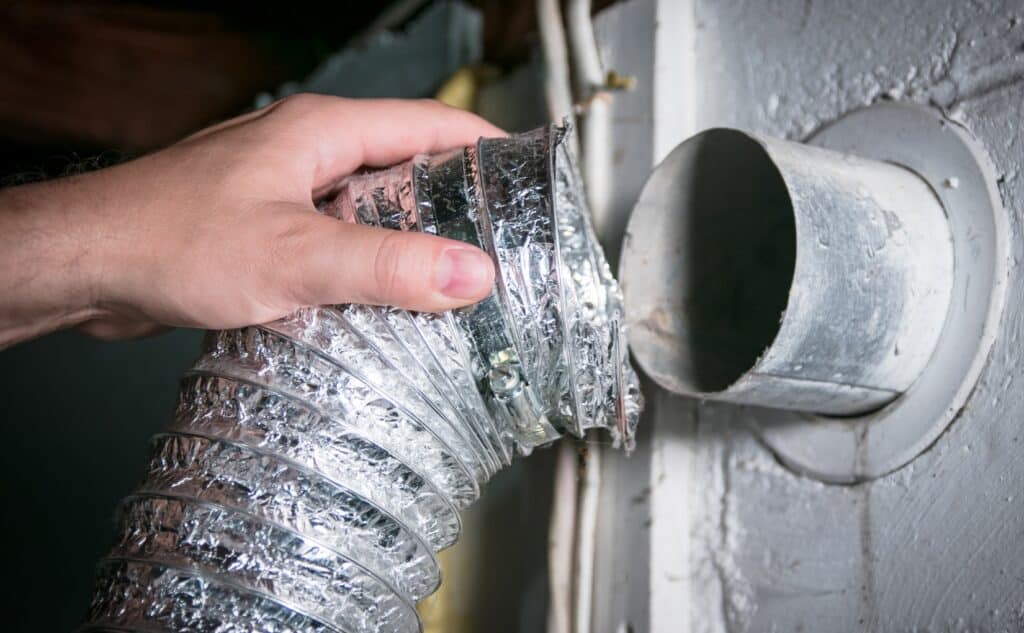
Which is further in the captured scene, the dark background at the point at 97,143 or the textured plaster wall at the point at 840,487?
the dark background at the point at 97,143

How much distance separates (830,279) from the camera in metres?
0.57

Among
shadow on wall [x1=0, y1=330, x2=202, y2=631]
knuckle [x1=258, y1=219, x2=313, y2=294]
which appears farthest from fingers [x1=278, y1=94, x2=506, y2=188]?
shadow on wall [x1=0, y1=330, x2=202, y2=631]

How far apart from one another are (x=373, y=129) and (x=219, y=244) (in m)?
0.20

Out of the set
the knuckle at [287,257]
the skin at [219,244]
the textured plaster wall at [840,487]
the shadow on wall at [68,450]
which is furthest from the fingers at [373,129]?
the shadow on wall at [68,450]

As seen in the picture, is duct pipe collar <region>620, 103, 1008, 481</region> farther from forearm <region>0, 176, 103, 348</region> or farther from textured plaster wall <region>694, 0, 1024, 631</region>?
forearm <region>0, 176, 103, 348</region>

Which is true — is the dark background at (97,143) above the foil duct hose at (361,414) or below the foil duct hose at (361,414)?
above

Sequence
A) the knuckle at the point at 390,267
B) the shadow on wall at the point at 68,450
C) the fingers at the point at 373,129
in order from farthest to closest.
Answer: the shadow on wall at the point at 68,450
the fingers at the point at 373,129
the knuckle at the point at 390,267

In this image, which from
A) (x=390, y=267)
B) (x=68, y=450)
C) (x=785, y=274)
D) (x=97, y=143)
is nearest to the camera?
(x=390, y=267)

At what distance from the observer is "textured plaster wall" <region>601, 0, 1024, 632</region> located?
1.98 ft

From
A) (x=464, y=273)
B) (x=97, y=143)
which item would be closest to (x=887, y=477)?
(x=464, y=273)

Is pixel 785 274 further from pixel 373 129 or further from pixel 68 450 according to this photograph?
pixel 68 450

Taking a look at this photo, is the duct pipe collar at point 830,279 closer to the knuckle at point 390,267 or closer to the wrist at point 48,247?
the knuckle at point 390,267

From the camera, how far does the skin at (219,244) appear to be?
1.74 ft

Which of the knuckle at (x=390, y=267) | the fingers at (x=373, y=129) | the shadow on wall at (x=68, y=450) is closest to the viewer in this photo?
the knuckle at (x=390, y=267)
